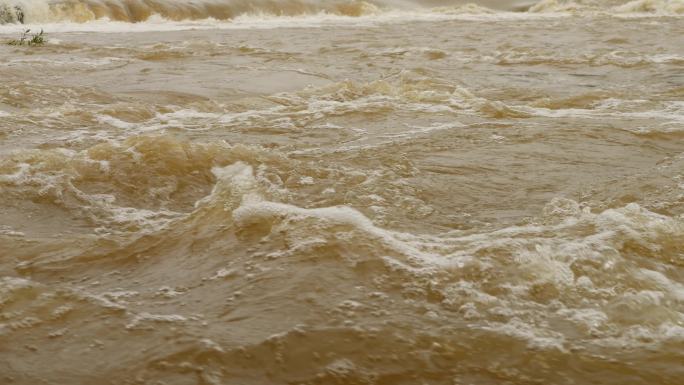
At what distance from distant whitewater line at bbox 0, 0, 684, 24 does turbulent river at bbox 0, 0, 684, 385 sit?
982cm

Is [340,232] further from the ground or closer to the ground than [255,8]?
further from the ground

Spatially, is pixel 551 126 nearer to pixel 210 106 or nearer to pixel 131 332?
pixel 210 106

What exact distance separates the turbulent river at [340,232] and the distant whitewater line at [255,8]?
32.2ft

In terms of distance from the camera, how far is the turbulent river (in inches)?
88.7

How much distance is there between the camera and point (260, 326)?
7.90 ft

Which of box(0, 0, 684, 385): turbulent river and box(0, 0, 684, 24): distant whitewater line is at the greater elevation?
box(0, 0, 684, 385): turbulent river

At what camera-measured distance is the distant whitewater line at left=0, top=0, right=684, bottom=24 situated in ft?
55.5

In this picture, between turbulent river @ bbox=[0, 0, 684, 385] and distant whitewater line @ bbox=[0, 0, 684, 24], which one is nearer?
turbulent river @ bbox=[0, 0, 684, 385]

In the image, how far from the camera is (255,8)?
66.3ft

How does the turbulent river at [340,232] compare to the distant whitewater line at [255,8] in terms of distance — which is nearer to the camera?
the turbulent river at [340,232]

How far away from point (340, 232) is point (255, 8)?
1793 centimetres

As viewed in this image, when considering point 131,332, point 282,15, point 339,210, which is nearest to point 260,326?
point 131,332

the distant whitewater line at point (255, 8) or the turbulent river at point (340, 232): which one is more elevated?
the turbulent river at point (340, 232)

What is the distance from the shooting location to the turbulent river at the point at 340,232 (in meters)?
2.25
